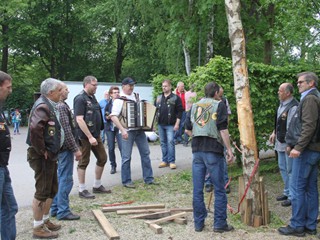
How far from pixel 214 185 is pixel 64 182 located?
2.28 metres

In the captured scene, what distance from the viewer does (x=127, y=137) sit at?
7.85 metres

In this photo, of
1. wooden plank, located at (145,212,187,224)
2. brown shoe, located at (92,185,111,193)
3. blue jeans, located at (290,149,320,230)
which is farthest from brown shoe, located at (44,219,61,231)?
blue jeans, located at (290,149,320,230)

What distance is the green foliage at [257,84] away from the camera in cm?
887

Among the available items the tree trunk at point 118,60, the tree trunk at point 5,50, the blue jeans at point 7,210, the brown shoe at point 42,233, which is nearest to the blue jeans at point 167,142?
the brown shoe at point 42,233

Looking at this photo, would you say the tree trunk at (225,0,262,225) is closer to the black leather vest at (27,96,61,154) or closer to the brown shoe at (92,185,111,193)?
the black leather vest at (27,96,61,154)

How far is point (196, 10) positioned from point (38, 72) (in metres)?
25.2

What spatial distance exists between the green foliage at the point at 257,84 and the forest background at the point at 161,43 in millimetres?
23

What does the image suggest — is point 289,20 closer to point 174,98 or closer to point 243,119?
point 174,98

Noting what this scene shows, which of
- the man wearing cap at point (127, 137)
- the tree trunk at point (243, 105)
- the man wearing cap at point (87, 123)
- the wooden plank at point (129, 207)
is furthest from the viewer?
the man wearing cap at point (127, 137)

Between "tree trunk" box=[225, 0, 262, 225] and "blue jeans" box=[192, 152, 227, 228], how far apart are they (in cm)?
55

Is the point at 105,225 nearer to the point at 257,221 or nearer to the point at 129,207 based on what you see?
the point at 129,207

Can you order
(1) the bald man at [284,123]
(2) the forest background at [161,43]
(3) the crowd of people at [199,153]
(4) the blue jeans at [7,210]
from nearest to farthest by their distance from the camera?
(4) the blue jeans at [7,210] → (3) the crowd of people at [199,153] → (1) the bald man at [284,123] → (2) the forest background at [161,43]

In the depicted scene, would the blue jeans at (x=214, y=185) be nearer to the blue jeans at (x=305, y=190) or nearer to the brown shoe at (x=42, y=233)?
the blue jeans at (x=305, y=190)

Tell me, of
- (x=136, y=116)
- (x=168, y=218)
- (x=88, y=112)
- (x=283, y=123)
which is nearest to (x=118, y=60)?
(x=136, y=116)
